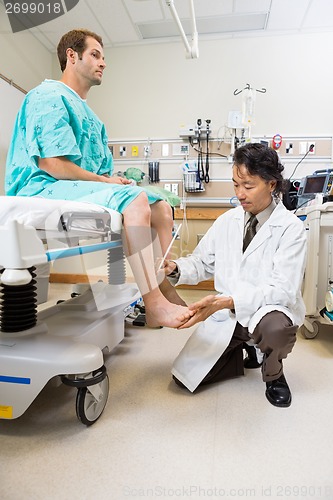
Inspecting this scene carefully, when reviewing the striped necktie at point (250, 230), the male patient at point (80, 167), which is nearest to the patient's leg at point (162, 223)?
the male patient at point (80, 167)

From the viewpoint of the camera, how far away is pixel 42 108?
4.34 ft

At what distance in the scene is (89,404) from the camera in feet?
3.75

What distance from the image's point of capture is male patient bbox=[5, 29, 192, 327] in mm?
1212

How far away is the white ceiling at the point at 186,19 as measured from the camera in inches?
127

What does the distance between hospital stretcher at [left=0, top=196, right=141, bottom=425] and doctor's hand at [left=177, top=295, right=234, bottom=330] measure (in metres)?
0.32

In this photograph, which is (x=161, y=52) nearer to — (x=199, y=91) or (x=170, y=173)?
(x=199, y=91)

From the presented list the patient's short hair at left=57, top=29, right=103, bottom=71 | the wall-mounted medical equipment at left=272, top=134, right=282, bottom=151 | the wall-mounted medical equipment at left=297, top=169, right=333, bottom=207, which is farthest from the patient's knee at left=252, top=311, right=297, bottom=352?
the wall-mounted medical equipment at left=272, top=134, right=282, bottom=151

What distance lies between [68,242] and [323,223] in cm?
152

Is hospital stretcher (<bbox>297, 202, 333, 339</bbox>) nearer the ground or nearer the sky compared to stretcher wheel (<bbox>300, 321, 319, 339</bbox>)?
nearer the sky

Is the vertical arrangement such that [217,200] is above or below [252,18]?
below

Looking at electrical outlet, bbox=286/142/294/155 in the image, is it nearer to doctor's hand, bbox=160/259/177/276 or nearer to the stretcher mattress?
doctor's hand, bbox=160/259/177/276

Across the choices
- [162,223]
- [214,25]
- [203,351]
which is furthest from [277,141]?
[203,351]

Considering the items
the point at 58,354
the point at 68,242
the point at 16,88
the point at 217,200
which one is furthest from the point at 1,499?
the point at 16,88

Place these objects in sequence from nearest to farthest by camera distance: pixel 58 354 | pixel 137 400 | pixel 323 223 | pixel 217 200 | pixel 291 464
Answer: pixel 291 464 < pixel 58 354 < pixel 137 400 < pixel 323 223 < pixel 217 200
